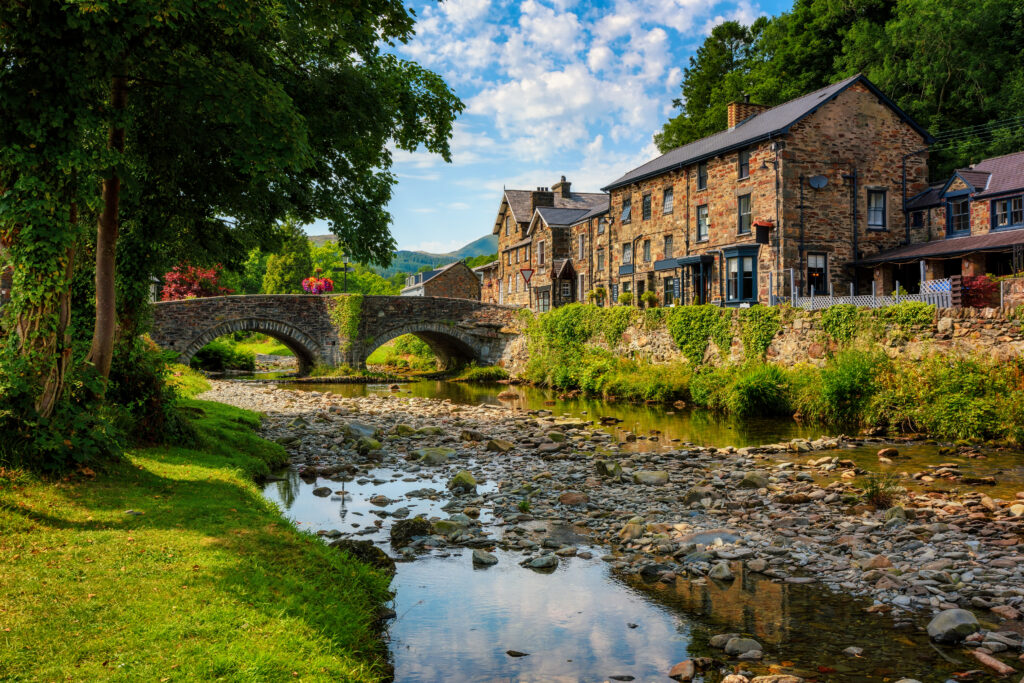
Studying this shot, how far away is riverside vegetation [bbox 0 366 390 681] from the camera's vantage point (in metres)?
4.34

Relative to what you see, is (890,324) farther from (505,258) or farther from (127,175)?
(505,258)

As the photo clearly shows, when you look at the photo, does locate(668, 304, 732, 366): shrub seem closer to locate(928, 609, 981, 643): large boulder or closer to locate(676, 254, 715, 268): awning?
locate(676, 254, 715, 268): awning

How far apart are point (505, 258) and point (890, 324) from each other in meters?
39.4

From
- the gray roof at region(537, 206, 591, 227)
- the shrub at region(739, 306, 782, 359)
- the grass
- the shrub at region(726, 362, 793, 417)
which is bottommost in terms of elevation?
the grass

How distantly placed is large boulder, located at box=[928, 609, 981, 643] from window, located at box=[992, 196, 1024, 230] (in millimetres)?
24591

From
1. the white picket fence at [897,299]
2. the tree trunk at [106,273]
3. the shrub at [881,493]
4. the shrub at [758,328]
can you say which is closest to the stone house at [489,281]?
the shrub at [758,328]

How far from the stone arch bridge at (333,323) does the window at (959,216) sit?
21.2 m

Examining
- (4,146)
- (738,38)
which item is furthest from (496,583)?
(738,38)

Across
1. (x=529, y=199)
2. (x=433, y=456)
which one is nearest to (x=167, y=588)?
(x=433, y=456)

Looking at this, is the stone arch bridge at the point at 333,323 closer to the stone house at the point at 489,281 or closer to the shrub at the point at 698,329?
the shrub at the point at 698,329

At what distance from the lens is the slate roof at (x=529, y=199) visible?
178ft

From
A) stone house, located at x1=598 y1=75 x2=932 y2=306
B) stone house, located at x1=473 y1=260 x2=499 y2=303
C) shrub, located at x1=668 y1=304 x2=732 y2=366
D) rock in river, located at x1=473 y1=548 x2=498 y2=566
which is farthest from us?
stone house, located at x1=473 y1=260 x2=499 y2=303

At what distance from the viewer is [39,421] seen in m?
7.32

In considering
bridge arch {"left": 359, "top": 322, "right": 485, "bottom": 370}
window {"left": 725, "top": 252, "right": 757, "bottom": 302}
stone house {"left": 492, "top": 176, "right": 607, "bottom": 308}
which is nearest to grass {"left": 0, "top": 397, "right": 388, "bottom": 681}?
window {"left": 725, "top": 252, "right": 757, "bottom": 302}
